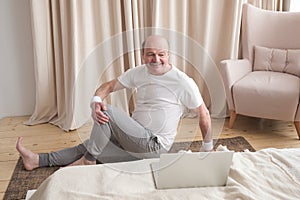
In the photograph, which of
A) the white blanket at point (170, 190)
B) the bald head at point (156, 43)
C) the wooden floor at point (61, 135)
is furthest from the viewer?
the wooden floor at point (61, 135)

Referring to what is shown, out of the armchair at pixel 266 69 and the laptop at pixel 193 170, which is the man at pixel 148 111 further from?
the armchair at pixel 266 69

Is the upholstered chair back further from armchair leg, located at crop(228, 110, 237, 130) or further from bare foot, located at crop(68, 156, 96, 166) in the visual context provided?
bare foot, located at crop(68, 156, 96, 166)

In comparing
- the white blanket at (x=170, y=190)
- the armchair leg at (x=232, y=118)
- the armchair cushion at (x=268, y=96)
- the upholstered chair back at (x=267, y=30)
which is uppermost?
the upholstered chair back at (x=267, y=30)

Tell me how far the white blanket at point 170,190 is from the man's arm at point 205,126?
14.8 inches

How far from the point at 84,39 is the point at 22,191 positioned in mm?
1340

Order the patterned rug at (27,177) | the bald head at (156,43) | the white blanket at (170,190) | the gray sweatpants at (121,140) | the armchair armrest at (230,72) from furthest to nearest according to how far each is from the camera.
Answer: the armchair armrest at (230,72)
the patterned rug at (27,177)
the gray sweatpants at (121,140)
the bald head at (156,43)
the white blanket at (170,190)

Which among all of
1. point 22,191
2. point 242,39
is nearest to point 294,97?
point 242,39

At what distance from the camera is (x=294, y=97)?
102 inches

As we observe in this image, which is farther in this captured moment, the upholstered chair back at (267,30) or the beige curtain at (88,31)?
the upholstered chair back at (267,30)

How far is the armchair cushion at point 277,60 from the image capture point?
116 inches

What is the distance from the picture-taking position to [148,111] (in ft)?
6.09

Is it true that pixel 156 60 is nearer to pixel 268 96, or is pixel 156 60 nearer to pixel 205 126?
pixel 205 126

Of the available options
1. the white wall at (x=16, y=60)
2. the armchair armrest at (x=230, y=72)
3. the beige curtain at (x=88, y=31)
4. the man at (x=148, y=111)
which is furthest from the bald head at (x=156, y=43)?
the white wall at (x=16, y=60)

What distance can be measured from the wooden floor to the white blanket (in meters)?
1.04
